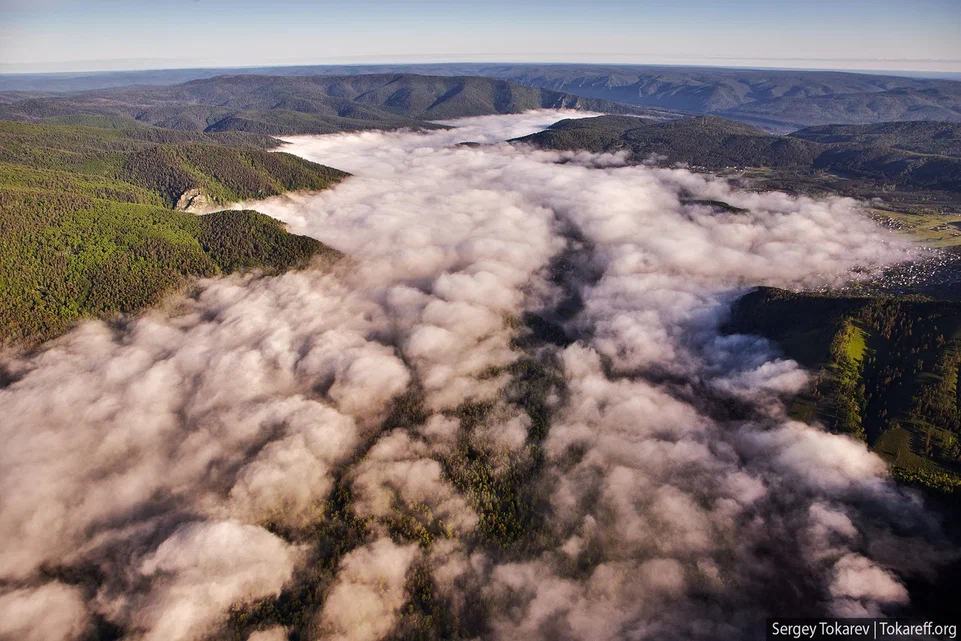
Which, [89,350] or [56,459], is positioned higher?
[89,350]

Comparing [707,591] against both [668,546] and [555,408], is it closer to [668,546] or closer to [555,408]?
[668,546]

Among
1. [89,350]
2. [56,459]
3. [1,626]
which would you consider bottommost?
[1,626]

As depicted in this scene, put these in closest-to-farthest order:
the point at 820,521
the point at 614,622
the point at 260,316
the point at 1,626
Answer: the point at 1,626 < the point at 614,622 < the point at 820,521 < the point at 260,316

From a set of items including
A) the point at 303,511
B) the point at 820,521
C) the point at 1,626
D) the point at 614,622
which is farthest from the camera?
the point at 303,511

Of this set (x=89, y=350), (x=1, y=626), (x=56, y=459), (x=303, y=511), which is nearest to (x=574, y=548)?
(x=303, y=511)

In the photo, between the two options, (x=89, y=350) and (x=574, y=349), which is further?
(x=574, y=349)

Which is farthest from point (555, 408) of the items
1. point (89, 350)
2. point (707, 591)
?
point (89, 350)
